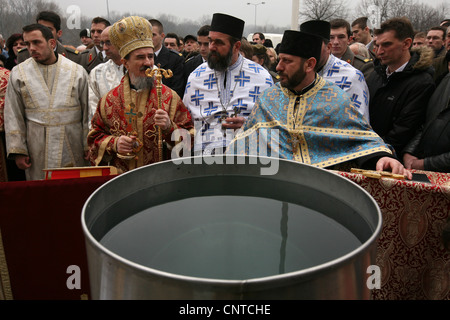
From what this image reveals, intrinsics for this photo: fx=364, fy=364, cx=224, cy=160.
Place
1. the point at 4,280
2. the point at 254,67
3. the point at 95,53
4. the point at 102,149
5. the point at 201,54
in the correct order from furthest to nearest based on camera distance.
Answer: the point at 95,53, the point at 201,54, the point at 254,67, the point at 102,149, the point at 4,280

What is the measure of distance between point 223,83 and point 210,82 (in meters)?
0.13

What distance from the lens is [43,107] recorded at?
3500 millimetres

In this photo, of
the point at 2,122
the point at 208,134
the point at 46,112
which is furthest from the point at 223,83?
the point at 2,122

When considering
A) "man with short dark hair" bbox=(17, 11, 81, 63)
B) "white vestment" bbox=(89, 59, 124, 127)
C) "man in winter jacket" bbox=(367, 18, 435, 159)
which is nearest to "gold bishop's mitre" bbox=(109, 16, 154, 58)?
"white vestment" bbox=(89, 59, 124, 127)

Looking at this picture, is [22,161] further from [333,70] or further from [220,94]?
[333,70]

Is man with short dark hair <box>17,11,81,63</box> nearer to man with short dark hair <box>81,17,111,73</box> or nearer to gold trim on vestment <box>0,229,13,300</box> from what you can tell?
man with short dark hair <box>81,17,111,73</box>

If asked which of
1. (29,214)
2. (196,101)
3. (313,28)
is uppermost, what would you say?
(313,28)

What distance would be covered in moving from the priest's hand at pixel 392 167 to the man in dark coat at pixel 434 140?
2.80 ft

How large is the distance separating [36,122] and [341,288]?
3.56 metres

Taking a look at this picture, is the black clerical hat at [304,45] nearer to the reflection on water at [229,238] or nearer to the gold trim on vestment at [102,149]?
the gold trim on vestment at [102,149]
